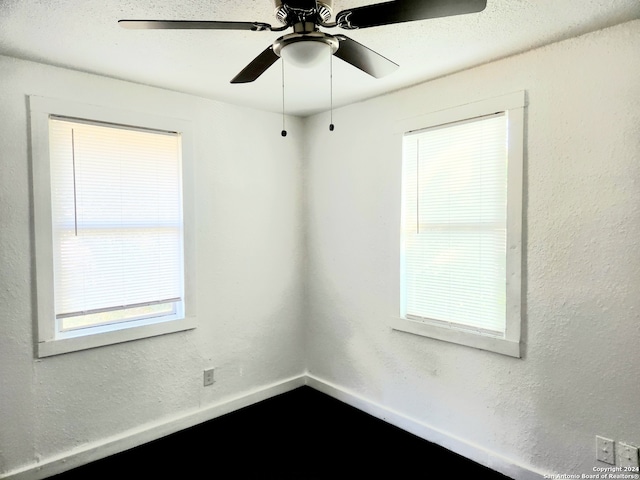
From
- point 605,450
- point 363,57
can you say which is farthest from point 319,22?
point 605,450

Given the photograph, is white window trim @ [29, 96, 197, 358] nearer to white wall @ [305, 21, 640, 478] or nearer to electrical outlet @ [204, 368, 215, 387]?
electrical outlet @ [204, 368, 215, 387]

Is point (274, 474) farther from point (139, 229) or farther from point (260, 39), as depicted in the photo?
point (260, 39)

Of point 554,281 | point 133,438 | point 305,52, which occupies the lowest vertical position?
point 133,438

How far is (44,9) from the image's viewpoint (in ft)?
5.32

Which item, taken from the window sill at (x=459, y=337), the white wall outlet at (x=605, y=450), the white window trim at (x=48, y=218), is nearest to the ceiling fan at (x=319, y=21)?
the white window trim at (x=48, y=218)

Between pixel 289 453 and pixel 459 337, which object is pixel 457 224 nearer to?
pixel 459 337

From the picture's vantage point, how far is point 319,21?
1.35m

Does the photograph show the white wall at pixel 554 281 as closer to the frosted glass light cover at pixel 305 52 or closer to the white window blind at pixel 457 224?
the white window blind at pixel 457 224

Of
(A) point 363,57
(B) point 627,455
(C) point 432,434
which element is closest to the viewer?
(A) point 363,57

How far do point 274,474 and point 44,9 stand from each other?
8.76 feet

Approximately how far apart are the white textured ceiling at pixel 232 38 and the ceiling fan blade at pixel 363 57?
243 millimetres

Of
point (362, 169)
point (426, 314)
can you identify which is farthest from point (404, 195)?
point (426, 314)

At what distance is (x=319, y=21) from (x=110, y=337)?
2.26 metres

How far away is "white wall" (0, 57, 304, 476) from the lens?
2.16 m
